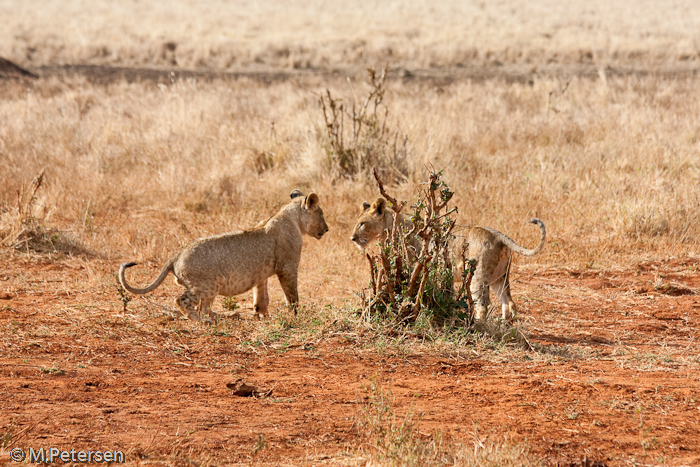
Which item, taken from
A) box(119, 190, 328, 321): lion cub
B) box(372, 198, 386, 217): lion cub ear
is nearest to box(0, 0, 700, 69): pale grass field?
box(372, 198, 386, 217): lion cub ear

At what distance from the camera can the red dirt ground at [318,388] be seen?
4.43m

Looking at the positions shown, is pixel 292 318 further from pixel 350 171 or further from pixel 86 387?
pixel 350 171

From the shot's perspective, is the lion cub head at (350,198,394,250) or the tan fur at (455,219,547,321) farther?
the lion cub head at (350,198,394,250)

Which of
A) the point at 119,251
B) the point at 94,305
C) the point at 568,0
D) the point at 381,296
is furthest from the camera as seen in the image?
the point at 568,0

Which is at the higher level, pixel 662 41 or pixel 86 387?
pixel 662 41

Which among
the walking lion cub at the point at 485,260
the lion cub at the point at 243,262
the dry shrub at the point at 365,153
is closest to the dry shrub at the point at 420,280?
the walking lion cub at the point at 485,260

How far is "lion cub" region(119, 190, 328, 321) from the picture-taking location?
6.70 meters

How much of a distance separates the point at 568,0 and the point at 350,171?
62176mm

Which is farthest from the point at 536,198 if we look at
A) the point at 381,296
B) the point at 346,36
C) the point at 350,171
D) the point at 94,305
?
the point at 346,36

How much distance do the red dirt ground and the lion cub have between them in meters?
0.35

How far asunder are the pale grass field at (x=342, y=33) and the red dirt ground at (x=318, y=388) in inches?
1126

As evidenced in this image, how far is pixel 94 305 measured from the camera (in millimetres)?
7492

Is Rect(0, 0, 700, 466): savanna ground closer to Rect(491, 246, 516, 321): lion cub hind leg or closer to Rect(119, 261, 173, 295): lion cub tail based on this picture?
Rect(491, 246, 516, 321): lion cub hind leg

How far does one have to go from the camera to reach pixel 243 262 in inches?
272
